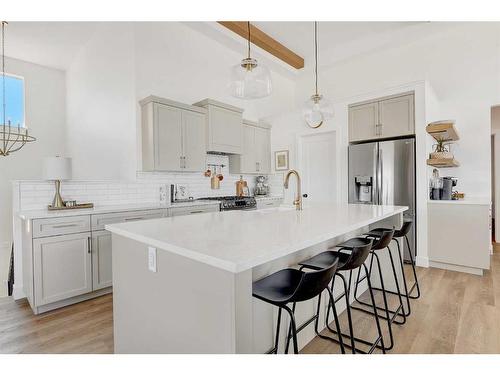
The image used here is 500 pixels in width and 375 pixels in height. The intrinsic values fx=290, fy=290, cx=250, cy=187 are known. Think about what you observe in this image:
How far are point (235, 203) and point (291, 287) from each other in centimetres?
293

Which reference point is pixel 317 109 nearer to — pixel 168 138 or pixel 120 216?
pixel 168 138

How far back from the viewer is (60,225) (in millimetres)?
2678

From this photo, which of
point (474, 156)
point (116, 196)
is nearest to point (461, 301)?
point (474, 156)

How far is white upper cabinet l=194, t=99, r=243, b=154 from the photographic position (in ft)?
14.4

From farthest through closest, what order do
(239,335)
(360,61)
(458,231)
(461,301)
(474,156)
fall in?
1. (360,61)
2. (474,156)
3. (458,231)
4. (461,301)
5. (239,335)

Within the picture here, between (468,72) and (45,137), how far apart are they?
7.36 m

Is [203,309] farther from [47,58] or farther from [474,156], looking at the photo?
[47,58]

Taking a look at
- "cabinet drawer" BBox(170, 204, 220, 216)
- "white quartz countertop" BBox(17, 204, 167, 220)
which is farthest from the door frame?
"white quartz countertop" BBox(17, 204, 167, 220)

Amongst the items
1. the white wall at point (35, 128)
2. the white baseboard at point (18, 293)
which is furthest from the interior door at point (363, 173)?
the white wall at point (35, 128)

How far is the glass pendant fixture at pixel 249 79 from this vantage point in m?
2.28

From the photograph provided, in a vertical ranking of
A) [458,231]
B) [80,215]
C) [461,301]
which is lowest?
[461,301]

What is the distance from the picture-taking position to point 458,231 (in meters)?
3.63

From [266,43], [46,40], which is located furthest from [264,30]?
[46,40]

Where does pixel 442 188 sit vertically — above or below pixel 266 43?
below
